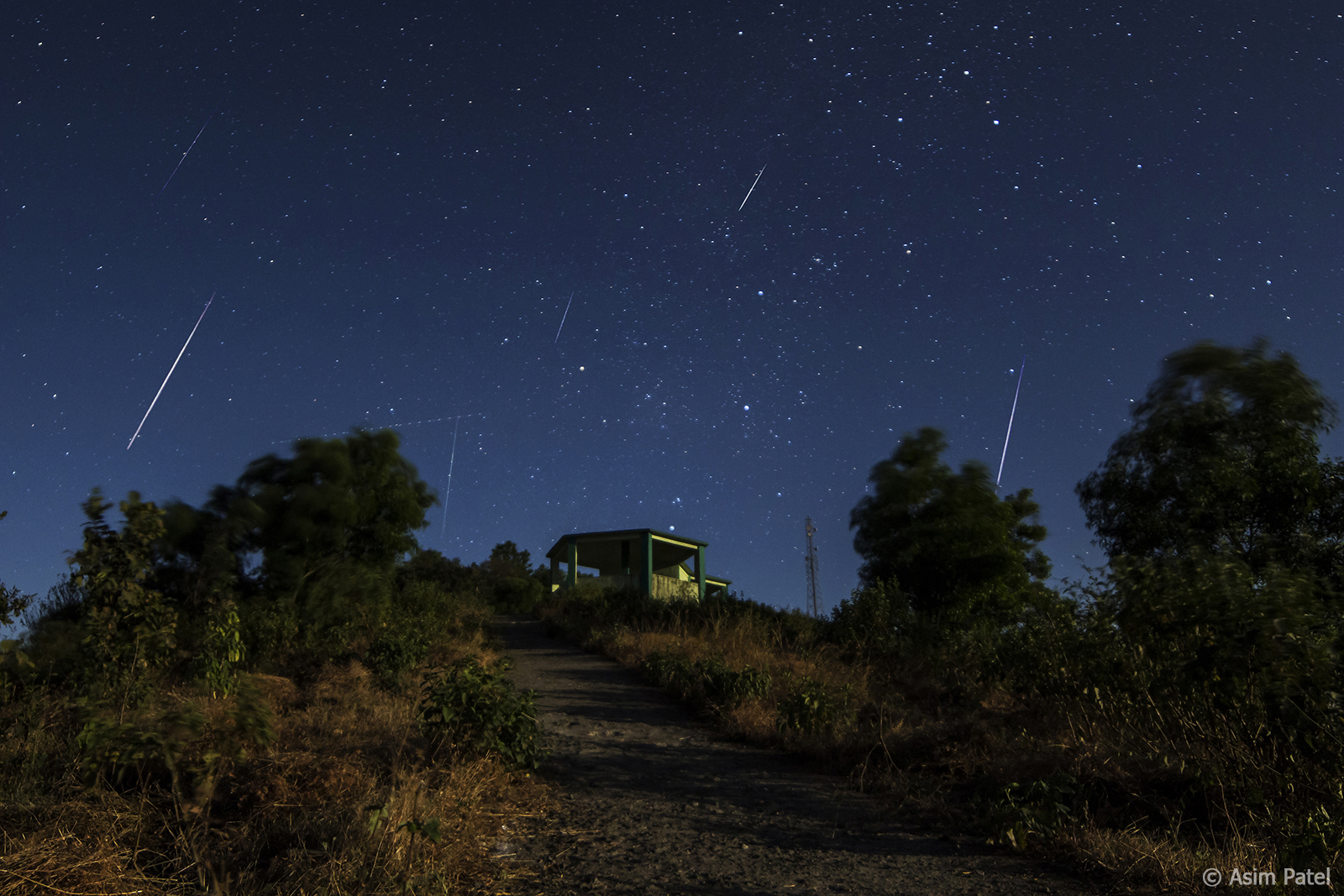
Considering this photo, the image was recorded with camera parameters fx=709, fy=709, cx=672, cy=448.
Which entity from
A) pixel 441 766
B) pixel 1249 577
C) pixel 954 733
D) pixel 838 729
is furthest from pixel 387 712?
pixel 1249 577

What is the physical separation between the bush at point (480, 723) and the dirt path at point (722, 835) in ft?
1.47

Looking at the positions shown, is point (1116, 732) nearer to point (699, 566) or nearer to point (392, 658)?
point (392, 658)

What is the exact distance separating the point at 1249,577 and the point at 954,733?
9.28 feet

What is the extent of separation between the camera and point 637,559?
1113 inches

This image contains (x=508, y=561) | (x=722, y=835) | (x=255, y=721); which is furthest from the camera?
(x=508, y=561)

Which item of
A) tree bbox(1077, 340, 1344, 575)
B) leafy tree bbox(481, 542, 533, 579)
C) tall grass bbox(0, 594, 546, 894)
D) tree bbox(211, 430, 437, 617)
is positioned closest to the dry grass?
tall grass bbox(0, 594, 546, 894)

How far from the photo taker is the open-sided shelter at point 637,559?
2503 cm

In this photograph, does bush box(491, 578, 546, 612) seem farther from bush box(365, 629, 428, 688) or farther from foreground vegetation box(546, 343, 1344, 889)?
bush box(365, 629, 428, 688)

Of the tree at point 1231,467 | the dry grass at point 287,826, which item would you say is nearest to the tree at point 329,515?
the dry grass at point 287,826

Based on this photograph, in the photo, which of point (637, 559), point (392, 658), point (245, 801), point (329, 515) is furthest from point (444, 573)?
point (245, 801)

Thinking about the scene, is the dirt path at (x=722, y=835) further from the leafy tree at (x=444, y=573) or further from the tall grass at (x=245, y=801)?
the leafy tree at (x=444, y=573)

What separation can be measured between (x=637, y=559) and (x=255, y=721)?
24.8 m

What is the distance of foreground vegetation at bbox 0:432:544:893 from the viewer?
3.48 meters

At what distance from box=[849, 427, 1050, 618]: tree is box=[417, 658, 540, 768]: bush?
14.0m
